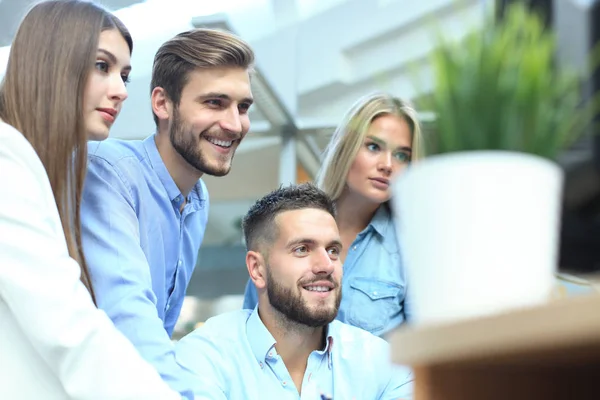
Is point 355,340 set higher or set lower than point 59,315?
higher

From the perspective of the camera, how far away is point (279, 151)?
470 cm

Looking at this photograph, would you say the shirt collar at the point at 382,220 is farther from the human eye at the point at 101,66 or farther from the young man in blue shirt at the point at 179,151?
the human eye at the point at 101,66

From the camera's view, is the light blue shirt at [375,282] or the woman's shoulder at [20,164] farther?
the light blue shirt at [375,282]

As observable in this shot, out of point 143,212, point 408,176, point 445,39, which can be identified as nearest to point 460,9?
point 445,39

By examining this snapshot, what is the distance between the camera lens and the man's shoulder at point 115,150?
171cm

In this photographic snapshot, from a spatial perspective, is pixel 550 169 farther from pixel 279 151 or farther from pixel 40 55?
pixel 279 151

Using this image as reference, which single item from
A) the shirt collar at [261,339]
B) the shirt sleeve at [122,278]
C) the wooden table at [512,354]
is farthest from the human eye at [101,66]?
the wooden table at [512,354]

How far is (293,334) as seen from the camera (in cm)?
207

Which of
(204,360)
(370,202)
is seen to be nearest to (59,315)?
(204,360)

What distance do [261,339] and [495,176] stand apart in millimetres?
1464

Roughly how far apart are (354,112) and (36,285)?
1462 mm

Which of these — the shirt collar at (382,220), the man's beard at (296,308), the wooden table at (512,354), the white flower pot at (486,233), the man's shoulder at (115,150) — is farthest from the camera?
the shirt collar at (382,220)

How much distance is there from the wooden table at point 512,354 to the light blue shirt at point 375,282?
4.75ft

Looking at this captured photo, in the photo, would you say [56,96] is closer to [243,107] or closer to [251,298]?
[243,107]
